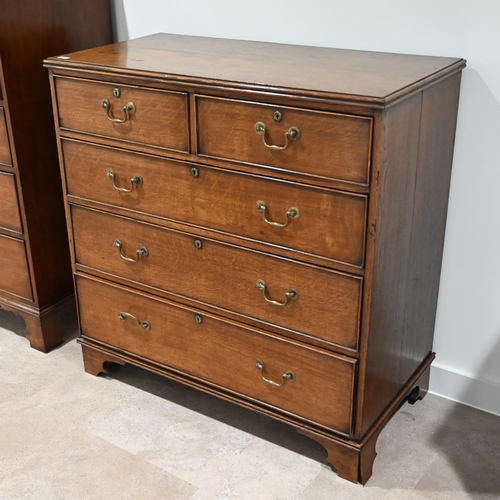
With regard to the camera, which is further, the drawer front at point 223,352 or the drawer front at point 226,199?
the drawer front at point 223,352

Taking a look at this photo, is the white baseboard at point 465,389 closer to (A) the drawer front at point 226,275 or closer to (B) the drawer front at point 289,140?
(A) the drawer front at point 226,275

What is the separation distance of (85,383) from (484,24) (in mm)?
1556

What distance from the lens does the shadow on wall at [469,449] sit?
180cm

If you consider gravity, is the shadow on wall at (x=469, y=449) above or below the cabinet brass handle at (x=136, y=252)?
below

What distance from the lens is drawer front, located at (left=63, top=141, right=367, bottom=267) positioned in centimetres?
156

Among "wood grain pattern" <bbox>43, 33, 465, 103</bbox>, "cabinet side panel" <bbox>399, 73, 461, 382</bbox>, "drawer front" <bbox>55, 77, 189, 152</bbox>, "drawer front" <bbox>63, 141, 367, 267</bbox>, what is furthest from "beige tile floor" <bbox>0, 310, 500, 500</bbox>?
"wood grain pattern" <bbox>43, 33, 465, 103</bbox>

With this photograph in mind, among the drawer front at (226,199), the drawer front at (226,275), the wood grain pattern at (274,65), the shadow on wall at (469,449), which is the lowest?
the shadow on wall at (469,449)

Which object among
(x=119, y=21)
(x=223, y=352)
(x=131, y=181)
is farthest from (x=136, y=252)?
(x=119, y=21)

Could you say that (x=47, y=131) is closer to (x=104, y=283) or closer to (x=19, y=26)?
(x=19, y=26)

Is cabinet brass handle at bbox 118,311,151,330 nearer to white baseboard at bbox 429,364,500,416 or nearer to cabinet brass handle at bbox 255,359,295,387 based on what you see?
cabinet brass handle at bbox 255,359,295,387

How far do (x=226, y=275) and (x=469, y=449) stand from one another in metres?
0.83

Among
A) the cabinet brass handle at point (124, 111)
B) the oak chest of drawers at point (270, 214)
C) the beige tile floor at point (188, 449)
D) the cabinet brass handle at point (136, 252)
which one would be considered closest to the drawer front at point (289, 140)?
the oak chest of drawers at point (270, 214)

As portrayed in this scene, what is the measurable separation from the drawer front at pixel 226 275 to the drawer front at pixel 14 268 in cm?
29

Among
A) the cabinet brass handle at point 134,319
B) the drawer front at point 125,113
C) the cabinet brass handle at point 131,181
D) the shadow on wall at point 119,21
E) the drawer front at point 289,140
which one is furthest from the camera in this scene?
the shadow on wall at point 119,21
